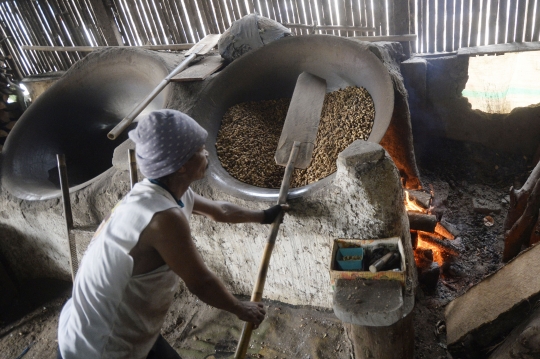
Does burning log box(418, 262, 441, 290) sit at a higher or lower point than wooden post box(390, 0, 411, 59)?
lower

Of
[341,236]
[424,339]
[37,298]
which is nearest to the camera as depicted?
[341,236]

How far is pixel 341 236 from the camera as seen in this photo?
2293mm

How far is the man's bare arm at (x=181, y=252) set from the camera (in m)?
1.46

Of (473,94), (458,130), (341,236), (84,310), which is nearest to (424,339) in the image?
(341,236)

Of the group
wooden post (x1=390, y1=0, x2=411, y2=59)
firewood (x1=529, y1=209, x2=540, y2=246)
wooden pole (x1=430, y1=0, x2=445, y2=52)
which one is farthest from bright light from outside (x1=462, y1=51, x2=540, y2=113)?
firewood (x1=529, y1=209, x2=540, y2=246)

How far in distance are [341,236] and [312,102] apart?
116 centimetres

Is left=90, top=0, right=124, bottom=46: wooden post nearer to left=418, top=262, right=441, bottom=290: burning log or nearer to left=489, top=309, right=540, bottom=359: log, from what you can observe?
Result: left=418, top=262, right=441, bottom=290: burning log

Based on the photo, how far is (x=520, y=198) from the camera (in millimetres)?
2879

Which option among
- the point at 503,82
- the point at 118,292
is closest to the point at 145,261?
the point at 118,292

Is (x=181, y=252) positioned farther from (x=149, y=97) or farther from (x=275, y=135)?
(x=149, y=97)

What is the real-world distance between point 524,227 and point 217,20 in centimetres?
456

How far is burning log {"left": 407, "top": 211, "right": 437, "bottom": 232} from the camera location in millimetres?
2972

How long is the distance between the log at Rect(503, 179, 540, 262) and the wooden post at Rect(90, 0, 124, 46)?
578 cm

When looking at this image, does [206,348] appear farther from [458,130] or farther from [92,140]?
[458,130]
